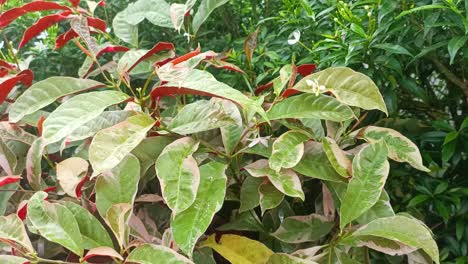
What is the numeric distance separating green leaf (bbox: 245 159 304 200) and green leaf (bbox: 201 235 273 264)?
13 cm

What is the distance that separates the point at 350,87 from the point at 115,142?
1.48 feet

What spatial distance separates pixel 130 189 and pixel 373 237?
46 cm

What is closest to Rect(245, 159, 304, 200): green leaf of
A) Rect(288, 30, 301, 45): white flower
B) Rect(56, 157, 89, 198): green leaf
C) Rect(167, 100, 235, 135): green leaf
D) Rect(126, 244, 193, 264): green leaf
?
Rect(167, 100, 235, 135): green leaf

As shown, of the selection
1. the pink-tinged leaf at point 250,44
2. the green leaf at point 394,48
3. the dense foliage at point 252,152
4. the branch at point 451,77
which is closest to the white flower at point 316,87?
the dense foliage at point 252,152

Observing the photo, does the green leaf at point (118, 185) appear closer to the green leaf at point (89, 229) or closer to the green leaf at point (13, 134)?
the green leaf at point (89, 229)

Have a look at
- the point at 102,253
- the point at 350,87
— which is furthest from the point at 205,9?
the point at 102,253

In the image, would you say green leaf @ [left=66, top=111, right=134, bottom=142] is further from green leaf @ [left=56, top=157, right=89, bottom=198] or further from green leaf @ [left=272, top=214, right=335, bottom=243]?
green leaf @ [left=272, top=214, right=335, bottom=243]

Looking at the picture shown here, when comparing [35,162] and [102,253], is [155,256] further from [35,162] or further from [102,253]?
[35,162]

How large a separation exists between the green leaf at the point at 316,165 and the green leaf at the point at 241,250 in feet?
0.55

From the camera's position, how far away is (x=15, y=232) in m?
0.90

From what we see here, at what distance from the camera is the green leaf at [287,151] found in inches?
37.1

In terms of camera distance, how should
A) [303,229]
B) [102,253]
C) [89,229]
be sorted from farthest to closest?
[303,229], [89,229], [102,253]

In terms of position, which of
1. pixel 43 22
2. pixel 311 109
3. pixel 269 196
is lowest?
pixel 269 196

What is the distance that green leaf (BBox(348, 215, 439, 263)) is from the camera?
912 mm
